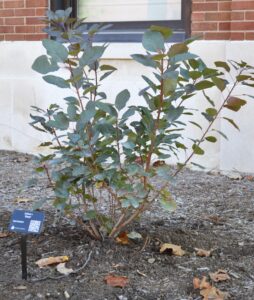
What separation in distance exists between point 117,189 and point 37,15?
405 centimetres

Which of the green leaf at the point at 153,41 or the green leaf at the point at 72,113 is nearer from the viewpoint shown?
the green leaf at the point at 153,41

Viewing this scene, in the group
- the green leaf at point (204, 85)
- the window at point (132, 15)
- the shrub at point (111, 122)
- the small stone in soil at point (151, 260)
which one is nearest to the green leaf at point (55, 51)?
the shrub at point (111, 122)

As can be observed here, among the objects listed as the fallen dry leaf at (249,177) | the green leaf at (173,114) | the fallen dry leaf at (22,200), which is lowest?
the fallen dry leaf at (249,177)

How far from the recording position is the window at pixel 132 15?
637cm

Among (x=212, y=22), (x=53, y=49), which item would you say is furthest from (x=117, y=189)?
(x=212, y=22)

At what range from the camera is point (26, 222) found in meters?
3.14

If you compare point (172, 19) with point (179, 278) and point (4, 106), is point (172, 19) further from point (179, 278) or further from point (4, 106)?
point (179, 278)

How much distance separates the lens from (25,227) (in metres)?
3.12

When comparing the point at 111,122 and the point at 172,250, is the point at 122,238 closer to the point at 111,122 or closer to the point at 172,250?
the point at 172,250

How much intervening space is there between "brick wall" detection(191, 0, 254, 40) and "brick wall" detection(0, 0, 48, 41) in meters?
1.83

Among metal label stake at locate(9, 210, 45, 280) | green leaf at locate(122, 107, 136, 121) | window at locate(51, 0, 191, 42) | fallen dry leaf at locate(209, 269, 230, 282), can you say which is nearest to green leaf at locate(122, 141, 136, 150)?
green leaf at locate(122, 107, 136, 121)

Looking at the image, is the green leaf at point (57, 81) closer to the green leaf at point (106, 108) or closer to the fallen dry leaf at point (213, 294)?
the green leaf at point (106, 108)

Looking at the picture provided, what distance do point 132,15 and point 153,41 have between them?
A: 13.0 ft

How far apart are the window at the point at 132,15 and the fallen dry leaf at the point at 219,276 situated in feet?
11.1
